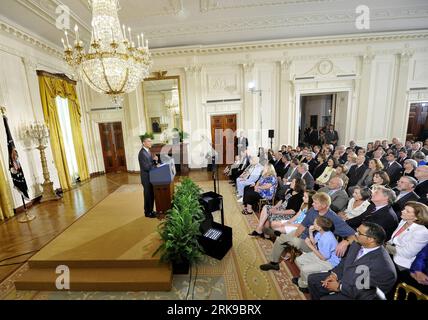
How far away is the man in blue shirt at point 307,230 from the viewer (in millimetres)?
2451

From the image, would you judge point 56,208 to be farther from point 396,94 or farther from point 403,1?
point 396,94

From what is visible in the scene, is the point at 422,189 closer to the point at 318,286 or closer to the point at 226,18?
the point at 318,286

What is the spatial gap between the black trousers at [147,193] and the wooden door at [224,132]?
4882 millimetres

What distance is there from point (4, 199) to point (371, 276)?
7.01 meters

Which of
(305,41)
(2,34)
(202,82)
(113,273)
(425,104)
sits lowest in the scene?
(113,273)

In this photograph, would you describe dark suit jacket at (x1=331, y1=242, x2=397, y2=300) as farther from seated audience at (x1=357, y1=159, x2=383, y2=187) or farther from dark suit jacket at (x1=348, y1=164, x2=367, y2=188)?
dark suit jacket at (x1=348, y1=164, x2=367, y2=188)

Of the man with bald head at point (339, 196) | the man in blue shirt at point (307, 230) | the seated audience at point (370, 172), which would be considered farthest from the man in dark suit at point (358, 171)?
the man in blue shirt at point (307, 230)

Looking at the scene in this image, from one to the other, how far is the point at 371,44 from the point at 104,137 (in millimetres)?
11279

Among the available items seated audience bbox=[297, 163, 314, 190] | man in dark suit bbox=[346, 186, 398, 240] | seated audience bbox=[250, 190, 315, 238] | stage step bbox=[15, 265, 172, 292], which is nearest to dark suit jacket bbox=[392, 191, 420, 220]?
man in dark suit bbox=[346, 186, 398, 240]

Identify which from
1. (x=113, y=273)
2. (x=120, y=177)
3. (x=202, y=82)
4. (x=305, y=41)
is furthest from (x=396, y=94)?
(x=120, y=177)

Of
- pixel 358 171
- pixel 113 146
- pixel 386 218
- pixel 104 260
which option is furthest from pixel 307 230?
pixel 113 146

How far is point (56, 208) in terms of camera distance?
536 cm

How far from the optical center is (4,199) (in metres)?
4.82

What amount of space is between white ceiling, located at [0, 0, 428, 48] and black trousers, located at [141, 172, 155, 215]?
439 centimetres
